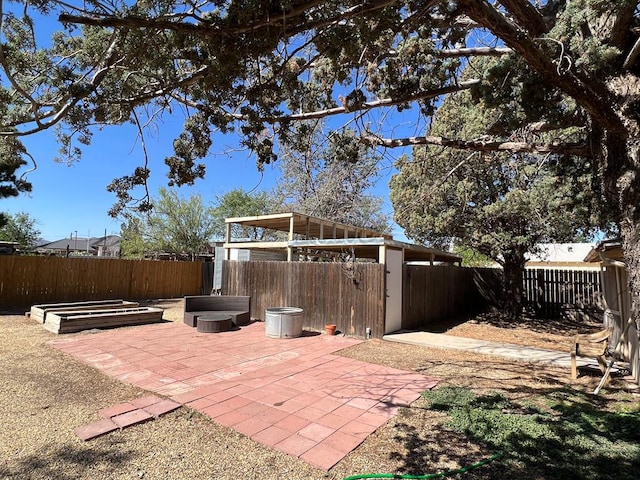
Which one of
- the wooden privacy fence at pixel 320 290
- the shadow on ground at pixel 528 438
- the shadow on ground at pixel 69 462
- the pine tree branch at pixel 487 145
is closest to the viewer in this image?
the shadow on ground at pixel 69 462

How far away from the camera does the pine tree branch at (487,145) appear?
168 inches

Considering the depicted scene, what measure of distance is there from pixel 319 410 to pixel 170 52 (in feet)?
14.3

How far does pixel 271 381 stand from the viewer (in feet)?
16.8

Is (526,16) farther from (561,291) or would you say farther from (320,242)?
(561,291)

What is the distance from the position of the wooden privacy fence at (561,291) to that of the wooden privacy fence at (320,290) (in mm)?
Answer: 8014

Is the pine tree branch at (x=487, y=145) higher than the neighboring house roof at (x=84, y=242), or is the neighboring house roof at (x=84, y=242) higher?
the neighboring house roof at (x=84, y=242)

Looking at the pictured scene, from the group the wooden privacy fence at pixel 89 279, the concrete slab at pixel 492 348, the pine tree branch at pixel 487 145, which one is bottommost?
the concrete slab at pixel 492 348

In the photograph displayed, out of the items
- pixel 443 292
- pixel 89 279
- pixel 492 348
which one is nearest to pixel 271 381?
pixel 492 348

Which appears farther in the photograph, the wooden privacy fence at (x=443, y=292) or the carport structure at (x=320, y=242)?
the wooden privacy fence at (x=443, y=292)

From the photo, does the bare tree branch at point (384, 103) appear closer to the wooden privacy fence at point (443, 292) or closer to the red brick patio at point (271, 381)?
the red brick patio at point (271, 381)

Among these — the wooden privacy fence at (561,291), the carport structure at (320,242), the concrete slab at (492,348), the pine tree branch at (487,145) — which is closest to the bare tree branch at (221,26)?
the pine tree branch at (487,145)

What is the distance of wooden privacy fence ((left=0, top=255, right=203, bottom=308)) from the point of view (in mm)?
12352

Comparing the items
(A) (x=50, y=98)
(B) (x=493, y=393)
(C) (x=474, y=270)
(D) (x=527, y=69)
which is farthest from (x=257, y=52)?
(C) (x=474, y=270)

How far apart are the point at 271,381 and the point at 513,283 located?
10.5 metres
